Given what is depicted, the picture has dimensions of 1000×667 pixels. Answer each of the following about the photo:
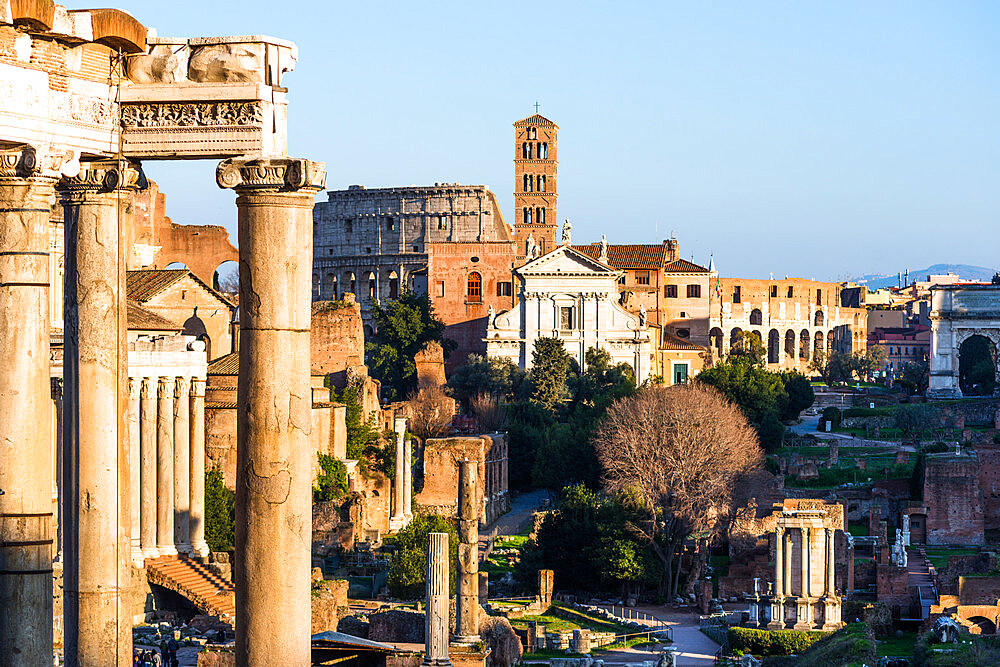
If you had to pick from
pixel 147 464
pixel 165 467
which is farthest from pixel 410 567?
pixel 147 464

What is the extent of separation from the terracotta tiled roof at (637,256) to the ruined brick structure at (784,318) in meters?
6.55

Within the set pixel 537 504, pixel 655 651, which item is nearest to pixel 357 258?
pixel 537 504

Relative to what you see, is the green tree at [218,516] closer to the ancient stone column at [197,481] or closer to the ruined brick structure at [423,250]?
the ancient stone column at [197,481]

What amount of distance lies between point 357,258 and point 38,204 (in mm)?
80022

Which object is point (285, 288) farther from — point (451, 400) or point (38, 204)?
point (451, 400)

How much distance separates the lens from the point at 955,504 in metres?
46.5

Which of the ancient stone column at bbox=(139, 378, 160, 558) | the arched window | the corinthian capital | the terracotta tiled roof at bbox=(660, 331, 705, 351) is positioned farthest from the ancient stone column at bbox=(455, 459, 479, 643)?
the arched window

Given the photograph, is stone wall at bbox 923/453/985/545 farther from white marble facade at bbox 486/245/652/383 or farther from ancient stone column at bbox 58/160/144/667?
ancient stone column at bbox 58/160/144/667

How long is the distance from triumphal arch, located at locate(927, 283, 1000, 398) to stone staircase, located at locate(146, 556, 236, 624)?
54.1m

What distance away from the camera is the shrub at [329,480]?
133 feet

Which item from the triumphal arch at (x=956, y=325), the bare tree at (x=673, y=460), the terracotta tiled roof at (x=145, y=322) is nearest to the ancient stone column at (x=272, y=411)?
the terracotta tiled roof at (x=145, y=322)

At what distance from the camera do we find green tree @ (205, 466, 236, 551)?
32031mm

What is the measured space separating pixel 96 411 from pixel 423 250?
76977 millimetres

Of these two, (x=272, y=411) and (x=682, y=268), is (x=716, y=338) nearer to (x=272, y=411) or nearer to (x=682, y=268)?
(x=682, y=268)
